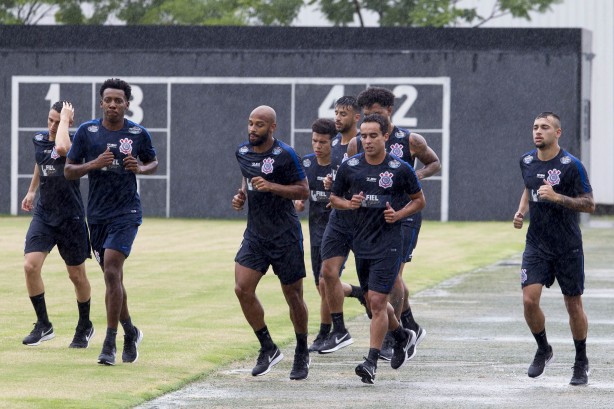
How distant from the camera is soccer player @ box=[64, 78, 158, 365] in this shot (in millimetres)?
11414

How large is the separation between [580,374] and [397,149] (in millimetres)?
2435

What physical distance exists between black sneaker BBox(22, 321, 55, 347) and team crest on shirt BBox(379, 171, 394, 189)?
3.58 m

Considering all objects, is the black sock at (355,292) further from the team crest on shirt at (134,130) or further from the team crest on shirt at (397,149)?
the team crest on shirt at (134,130)

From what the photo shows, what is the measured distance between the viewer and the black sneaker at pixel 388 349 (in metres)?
11.9

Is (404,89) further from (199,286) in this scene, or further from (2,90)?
(199,286)

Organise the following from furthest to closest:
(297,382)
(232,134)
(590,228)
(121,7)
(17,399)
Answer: (121,7) → (232,134) → (590,228) → (297,382) → (17,399)

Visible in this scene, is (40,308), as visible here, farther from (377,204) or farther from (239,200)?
(377,204)

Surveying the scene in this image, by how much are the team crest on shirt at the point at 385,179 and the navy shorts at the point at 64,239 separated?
10.3ft

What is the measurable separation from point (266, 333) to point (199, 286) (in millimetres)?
7844

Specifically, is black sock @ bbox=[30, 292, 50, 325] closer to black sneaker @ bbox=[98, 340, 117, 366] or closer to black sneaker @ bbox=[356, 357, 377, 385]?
black sneaker @ bbox=[98, 340, 117, 366]

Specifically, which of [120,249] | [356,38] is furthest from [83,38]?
[120,249]

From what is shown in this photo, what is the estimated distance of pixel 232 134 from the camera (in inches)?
1513

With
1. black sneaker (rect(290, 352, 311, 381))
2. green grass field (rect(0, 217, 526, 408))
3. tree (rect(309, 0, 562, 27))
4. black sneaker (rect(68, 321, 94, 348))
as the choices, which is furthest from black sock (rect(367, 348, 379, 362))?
tree (rect(309, 0, 562, 27))

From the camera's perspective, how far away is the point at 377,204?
424 inches
